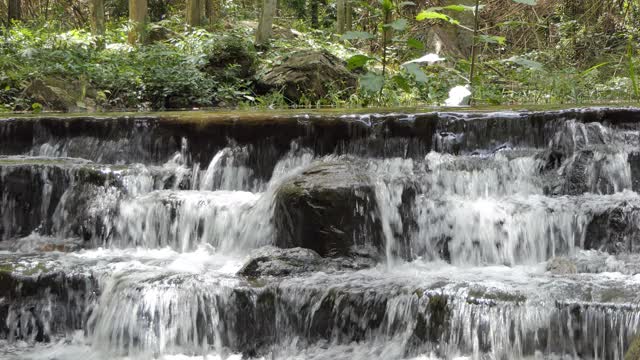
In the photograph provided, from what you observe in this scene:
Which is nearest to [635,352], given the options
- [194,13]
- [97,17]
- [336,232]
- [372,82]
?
[336,232]

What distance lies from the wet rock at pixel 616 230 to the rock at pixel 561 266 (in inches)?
17.9

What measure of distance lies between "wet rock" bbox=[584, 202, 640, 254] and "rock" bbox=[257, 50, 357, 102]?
575 cm

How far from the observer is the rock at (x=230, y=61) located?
450 inches

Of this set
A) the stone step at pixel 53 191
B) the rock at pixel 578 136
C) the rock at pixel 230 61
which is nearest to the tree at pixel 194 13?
the rock at pixel 230 61

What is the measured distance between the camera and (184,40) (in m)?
13.8

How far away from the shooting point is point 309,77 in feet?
34.3

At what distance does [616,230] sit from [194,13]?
12851mm

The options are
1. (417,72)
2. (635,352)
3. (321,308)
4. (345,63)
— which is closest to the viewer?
(635,352)

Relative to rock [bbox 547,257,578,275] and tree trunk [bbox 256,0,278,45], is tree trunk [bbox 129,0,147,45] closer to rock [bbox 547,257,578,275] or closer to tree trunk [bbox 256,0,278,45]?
tree trunk [bbox 256,0,278,45]

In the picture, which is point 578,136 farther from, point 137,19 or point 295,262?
point 137,19

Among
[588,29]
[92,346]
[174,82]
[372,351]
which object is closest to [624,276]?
[372,351]

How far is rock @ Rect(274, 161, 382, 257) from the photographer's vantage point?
5.02m

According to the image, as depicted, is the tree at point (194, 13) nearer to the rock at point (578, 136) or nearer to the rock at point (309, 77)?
the rock at point (309, 77)

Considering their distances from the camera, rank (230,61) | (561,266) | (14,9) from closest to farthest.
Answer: (561,266)
(230,61)
(14,9)
